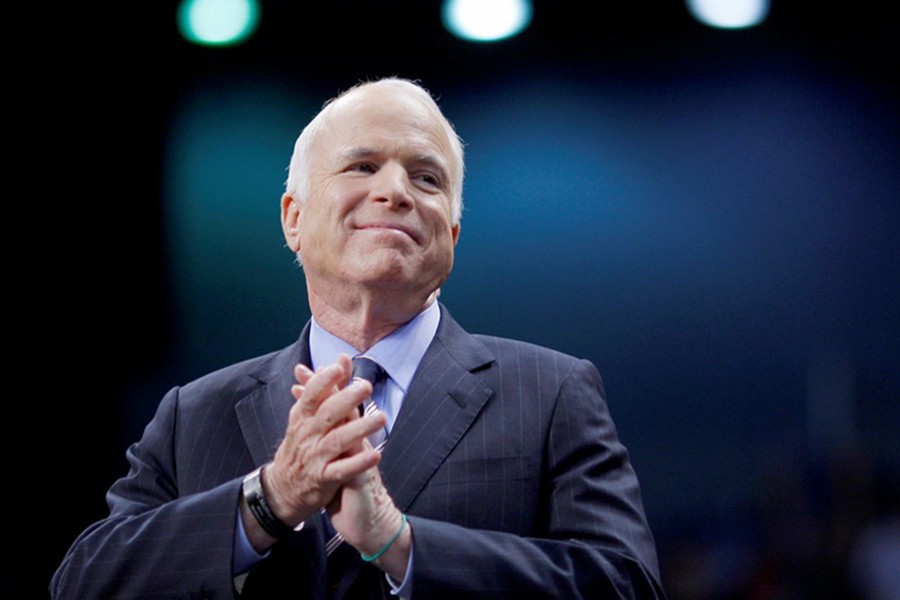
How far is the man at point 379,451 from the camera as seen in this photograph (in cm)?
139

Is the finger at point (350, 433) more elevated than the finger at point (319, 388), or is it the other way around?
the finger at point (319, 388)

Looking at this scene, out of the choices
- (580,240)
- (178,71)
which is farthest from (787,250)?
(178,71)

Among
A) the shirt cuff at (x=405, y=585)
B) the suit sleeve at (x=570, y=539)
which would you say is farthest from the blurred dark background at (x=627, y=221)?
the shirt cuff at (x=405, y=585)

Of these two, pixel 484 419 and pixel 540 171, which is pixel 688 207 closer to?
pixel 540 171

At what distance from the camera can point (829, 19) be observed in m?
3.55

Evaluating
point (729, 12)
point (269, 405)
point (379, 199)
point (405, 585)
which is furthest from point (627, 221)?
point (405, 585)

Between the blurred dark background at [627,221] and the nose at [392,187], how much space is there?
5.79 feet

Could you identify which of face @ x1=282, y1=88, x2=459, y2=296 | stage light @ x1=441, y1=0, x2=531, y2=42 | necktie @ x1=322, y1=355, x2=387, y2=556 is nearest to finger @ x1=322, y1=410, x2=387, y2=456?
necktie @ x1=322, y1=355, x2=387, y2=556

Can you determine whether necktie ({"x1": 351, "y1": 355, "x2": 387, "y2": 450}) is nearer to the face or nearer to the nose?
Answer: the face

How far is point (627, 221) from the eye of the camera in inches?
143

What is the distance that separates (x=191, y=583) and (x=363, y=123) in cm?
75

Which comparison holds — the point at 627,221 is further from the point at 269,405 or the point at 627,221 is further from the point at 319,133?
the point at 269,405

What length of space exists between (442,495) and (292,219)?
60 centimetres

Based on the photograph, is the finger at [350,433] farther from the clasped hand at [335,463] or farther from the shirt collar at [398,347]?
the shirt collar at [398,347]
